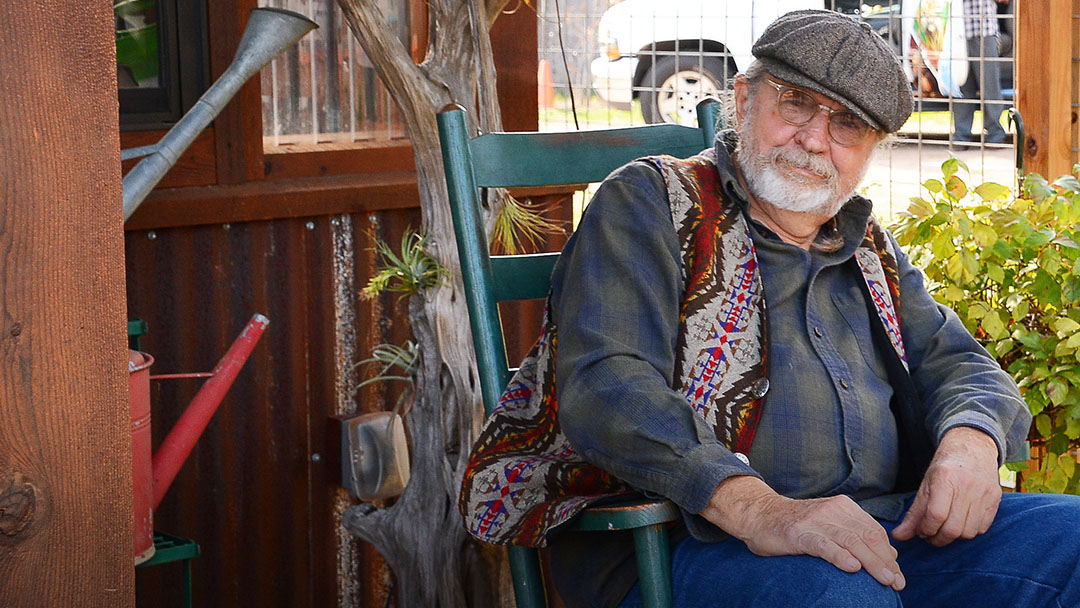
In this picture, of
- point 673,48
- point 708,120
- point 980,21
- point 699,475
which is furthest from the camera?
point 673,48

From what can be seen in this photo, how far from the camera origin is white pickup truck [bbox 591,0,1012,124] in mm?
3689

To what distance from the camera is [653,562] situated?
1.51 meters

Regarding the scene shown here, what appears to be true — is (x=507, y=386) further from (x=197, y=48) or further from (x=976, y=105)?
(x=976, y=105)

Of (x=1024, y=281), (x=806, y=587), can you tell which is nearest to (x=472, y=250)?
(x=806, y=587)

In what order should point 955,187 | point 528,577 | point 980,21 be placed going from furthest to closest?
point 980,21, point 955,187, point 528,577

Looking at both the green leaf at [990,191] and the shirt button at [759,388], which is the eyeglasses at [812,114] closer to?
the shirt button at [759,388]

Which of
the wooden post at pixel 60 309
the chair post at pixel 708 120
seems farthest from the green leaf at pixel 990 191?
the wooden post at pixel 60 309

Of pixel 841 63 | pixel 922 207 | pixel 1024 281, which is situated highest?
pixel 841 63

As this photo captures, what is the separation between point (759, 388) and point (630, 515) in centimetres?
40

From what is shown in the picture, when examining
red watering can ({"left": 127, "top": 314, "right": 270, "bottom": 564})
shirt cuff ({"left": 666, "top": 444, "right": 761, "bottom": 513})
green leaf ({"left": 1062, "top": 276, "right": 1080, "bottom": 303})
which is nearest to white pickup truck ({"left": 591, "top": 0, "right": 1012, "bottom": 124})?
green leaf ({"left": 1062, "top": 276, "right": 1080, "bottom": 303})

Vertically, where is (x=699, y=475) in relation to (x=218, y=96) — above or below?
below

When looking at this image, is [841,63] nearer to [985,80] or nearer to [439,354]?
[439,354]

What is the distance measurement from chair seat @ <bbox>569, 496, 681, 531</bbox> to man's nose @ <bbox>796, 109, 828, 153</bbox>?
664 millimetres

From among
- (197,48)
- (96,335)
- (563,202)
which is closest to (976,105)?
(563,202)
